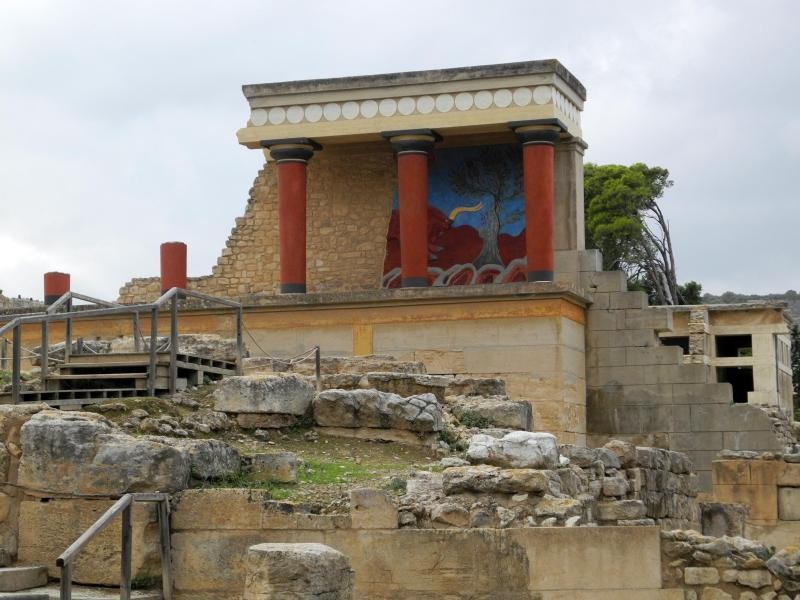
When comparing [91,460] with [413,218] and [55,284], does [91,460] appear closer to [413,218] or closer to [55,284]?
[413,218]

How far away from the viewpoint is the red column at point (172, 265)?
25.5 m

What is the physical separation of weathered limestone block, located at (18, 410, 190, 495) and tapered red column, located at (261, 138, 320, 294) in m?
12.1

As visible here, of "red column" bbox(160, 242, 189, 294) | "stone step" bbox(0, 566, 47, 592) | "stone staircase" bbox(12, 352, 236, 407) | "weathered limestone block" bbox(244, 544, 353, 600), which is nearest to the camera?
"weathered limestone block" bbox(244, 544, 353, 600)

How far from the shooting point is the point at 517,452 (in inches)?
488

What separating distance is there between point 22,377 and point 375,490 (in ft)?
17.7

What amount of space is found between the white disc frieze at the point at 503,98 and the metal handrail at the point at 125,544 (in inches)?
519

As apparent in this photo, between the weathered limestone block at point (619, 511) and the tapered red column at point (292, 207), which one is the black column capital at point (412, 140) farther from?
the weathered limestone block at point (619, 511)

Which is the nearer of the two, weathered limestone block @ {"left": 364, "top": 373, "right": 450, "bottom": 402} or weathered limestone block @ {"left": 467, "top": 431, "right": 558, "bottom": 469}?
weathered limestone block @ {"left": 467, "top": 431, "right": 558, "bottom": 469}

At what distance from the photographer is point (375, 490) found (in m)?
11.6

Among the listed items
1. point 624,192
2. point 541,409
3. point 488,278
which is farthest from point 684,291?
point 541,409

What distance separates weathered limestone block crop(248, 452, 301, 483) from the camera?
12.4 meters

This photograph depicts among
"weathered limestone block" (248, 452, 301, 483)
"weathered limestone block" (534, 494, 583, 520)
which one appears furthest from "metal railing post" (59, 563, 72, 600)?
"weathered limestone block" (534, 494, 583, 520)

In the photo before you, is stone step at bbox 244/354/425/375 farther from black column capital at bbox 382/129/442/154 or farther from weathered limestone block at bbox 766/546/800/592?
weathered limestone block at bbox 766/546/800/592

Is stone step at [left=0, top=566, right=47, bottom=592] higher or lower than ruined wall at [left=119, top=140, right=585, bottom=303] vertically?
lower
